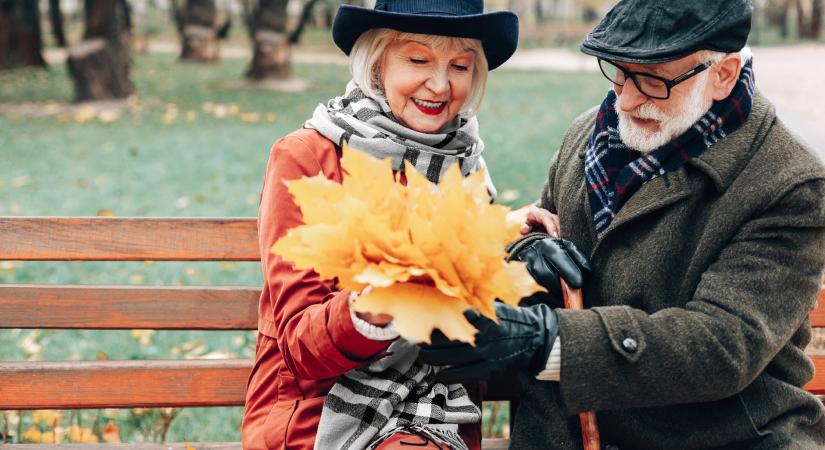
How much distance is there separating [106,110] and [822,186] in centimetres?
1292

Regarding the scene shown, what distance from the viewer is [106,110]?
13.8 meters

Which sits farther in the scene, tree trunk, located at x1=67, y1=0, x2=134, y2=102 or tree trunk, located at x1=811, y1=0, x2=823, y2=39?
tree trunk, located at x1=811, y1=0, x2=823, y2=39

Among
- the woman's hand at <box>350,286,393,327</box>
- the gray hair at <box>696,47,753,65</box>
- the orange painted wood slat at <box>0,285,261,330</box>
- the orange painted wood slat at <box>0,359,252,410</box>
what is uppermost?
the gray hair at <box>696,47,753,65</box>

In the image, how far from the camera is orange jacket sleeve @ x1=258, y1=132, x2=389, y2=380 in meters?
2.11

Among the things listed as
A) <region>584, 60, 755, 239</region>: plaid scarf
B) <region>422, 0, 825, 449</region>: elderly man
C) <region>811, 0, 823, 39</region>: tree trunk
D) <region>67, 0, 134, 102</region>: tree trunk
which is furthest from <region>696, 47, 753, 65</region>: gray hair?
<region>811, 0, 823, 39</region>: tree trunk

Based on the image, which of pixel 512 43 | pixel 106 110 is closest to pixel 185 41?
pixel 106 110

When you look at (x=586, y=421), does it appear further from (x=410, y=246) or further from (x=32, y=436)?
(x=32, y=436)

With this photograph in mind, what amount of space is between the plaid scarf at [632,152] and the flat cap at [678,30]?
17cm

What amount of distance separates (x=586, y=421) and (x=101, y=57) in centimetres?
1274

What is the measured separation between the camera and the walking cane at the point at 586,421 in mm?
2512

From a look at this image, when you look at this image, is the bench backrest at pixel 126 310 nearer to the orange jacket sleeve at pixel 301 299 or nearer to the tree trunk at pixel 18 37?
the orange jacket sleeve at pixel 301 299

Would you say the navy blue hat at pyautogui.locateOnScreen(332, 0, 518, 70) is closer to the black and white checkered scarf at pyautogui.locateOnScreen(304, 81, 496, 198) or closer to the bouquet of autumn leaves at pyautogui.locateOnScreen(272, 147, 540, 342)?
the black and white checkered scarf at pyautogui.locateOnScreen(304, 81, 496, 198)

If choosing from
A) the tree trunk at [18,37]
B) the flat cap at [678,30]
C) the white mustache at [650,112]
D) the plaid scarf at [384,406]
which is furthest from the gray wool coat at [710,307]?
the tree trunk at [18,37]

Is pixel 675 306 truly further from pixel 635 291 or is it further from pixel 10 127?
pixel 10 127
